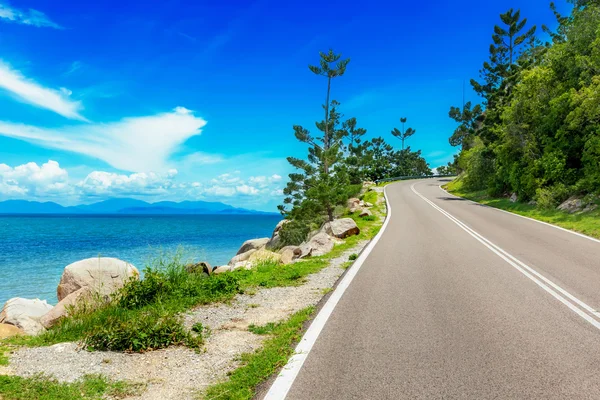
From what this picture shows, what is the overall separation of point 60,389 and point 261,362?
2005mm

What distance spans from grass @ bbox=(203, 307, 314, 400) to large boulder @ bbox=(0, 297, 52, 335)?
544cm

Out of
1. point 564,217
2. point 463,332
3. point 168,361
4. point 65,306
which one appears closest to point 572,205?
point 564,217

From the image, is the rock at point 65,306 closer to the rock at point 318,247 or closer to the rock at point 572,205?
the rock at point 318,247

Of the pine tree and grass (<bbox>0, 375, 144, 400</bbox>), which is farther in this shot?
the pine tree

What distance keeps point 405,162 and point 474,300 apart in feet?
322

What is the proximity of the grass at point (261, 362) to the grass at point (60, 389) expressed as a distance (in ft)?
2.91

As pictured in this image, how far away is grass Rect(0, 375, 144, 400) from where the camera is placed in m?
3.62

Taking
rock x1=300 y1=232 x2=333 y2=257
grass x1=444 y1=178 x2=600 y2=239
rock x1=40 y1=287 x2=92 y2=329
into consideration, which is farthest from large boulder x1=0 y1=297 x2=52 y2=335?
grass x1=444 y1=178 x2=600 y2=239

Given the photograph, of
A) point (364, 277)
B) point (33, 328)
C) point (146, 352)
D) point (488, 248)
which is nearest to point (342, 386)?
point (146, 352)

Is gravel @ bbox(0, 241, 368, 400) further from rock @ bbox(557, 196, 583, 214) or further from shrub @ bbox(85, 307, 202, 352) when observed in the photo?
rock @ bbox(557, 196, 583, 214)

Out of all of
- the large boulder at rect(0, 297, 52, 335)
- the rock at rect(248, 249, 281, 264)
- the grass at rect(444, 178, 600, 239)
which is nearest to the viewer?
the large boulder at rect(0, 297, 52, 335)

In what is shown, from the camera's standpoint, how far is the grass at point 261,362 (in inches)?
147

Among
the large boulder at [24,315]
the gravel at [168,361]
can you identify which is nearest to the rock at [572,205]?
the gravel at [168,361]

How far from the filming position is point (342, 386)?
3750 millimetres
